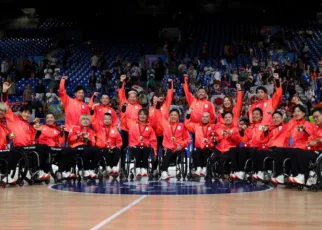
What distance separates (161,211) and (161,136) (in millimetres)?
5160

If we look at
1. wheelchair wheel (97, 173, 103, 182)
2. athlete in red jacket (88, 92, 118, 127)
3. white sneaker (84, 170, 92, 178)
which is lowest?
wheelchair wheel (97, 173, 103, 182)

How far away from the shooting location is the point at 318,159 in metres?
7.95

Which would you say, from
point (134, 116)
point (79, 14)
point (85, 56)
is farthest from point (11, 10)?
point (134, 116)

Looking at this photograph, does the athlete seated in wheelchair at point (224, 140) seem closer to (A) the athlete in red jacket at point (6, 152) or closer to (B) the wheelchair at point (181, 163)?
(B) the wheelchair at point (181, 163)

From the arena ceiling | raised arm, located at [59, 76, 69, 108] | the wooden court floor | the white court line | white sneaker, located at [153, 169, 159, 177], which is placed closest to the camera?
the white court line

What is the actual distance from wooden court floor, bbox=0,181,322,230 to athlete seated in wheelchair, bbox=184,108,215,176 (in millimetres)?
2246

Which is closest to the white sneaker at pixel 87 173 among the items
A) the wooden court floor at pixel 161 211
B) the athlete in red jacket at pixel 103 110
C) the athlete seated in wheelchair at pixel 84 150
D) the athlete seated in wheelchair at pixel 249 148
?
the athlete seated in wheelchair at pixel 84 150

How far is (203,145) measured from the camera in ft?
33.8

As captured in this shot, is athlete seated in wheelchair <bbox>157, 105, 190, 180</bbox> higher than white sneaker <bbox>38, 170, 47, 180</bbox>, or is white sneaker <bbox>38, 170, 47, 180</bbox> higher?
athlete seated in wheelchair <bbox>157, 105, 190, 180</bbox>

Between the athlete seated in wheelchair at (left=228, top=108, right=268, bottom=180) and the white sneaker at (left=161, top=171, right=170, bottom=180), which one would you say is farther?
the white sneaker at (left=161, top=171, right=170, bottom=180)

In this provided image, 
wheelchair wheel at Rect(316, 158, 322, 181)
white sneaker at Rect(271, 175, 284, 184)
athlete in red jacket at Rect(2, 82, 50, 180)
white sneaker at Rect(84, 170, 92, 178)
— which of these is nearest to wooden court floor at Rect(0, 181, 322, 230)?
wheelchair wheel at Rect(316, 158, 322, 181)

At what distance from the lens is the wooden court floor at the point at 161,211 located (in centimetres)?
512

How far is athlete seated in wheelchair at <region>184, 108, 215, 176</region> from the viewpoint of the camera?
1020 centimetres

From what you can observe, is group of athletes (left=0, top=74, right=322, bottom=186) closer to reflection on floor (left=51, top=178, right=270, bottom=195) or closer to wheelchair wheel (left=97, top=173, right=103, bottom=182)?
wheelchair wheel (left=97, top=173, right=103, bottom=182)
